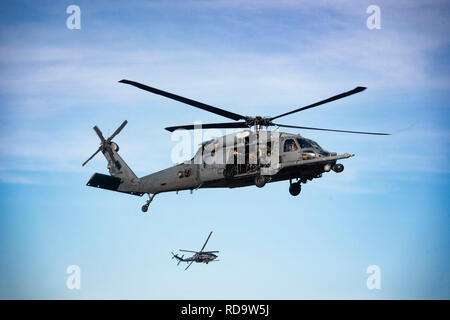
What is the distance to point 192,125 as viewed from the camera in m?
35.7

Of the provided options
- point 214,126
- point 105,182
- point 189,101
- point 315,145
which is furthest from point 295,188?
point 105,182

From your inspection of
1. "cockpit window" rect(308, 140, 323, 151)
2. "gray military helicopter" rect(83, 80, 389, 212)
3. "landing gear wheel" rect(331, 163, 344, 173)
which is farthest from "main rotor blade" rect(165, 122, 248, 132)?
"landing gear wheel" rect(331, 163, 344, 173)

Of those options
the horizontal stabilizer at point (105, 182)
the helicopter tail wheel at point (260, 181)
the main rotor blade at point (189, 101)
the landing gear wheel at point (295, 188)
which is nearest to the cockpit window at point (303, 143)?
the landing gear wheel at point (295, 188)

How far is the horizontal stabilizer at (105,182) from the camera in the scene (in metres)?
42.9

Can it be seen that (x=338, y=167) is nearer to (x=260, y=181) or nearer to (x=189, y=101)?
(x=260, y=181)

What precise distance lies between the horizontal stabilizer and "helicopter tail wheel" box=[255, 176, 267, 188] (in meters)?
10.7

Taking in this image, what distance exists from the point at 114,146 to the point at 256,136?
14110 millimetres

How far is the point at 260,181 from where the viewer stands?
36125 mm

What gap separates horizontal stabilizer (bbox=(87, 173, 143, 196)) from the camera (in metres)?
42.9

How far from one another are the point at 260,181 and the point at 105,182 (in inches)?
511

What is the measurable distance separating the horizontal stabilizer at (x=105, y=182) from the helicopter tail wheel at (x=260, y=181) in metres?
10.7
